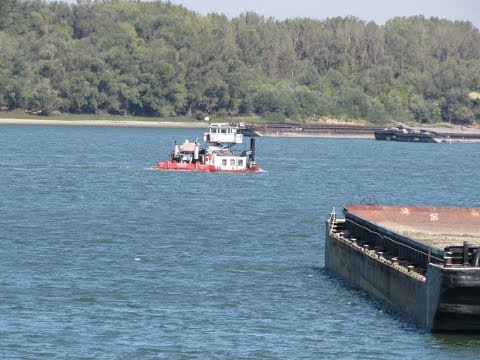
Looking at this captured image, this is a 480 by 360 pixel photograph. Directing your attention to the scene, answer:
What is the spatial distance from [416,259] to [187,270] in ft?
37.2

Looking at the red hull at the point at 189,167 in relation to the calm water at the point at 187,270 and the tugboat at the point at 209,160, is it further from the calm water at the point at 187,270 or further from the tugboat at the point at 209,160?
the calm water at the point at 187,270

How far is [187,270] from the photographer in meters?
48.6

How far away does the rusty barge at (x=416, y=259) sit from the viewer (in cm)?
3484

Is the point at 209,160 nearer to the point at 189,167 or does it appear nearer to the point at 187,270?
the point at 189,167

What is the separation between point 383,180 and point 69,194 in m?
31.9

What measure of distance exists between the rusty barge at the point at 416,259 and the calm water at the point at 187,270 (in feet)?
1.96

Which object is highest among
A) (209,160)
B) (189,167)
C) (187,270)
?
(187,270)

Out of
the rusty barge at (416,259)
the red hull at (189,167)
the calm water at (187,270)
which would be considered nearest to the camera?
the rusty barge at (416,259)

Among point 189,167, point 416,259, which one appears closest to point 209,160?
point 189,167

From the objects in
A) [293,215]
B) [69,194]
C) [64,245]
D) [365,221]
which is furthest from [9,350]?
[69,194]

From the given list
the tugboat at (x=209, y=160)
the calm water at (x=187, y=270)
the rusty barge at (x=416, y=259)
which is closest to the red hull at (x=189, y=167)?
the tugboat at (x=209, y=160)

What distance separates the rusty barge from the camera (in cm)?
3484

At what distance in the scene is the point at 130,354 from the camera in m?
34.3

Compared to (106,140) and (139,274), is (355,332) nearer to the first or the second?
(139,274)
